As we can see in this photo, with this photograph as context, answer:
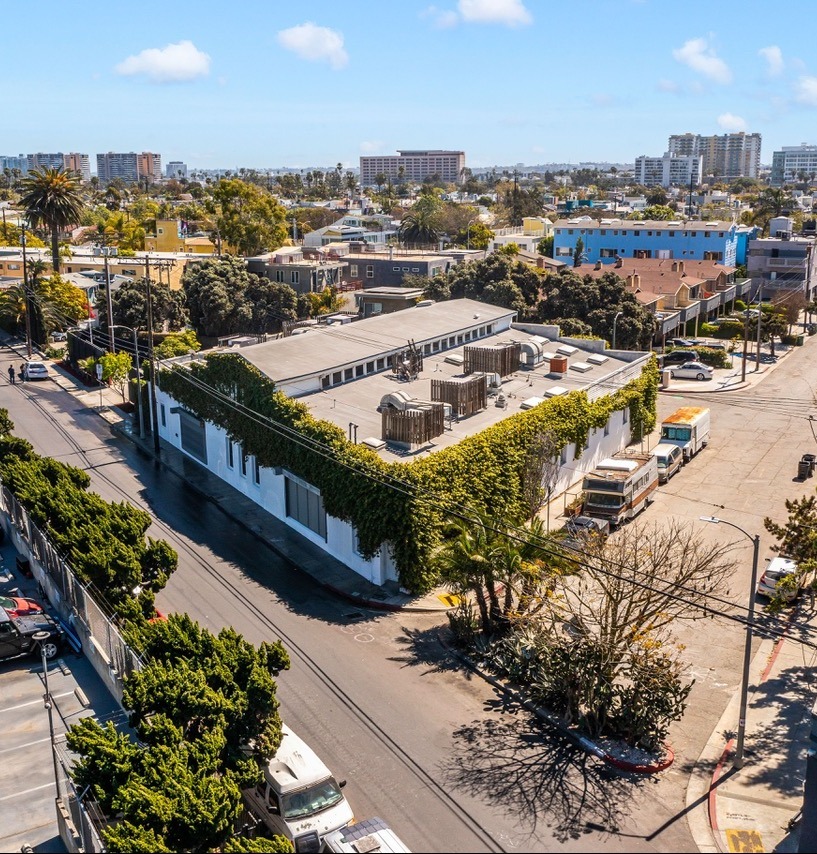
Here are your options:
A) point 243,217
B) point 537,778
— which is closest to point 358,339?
point 537,778

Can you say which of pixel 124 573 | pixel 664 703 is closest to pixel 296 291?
pixel 124 573

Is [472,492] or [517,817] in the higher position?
[472,492]

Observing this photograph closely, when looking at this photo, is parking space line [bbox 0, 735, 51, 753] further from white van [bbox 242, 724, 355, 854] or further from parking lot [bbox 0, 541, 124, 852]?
white van [bbox 242, 724, 355, 854]

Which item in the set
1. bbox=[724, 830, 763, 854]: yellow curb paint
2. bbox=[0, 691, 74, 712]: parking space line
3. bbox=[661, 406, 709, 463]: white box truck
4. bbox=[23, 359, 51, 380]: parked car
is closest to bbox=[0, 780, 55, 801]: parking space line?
bbox=[0, 691, 74, 712]: parking space line

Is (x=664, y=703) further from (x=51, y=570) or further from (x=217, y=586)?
(x=51, y=570)

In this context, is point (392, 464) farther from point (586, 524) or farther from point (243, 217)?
point (243, 217)

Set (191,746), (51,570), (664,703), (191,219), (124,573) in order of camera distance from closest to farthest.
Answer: (191,746) < (664,703) < (124,573) < (51,570) < (191,219)
